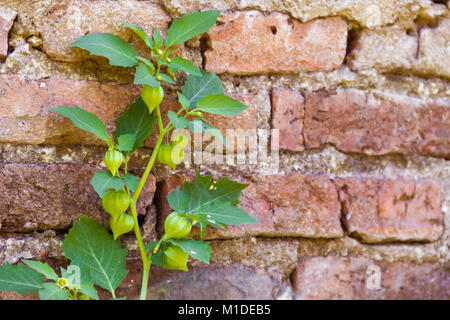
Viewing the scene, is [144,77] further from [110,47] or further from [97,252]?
[97,252]

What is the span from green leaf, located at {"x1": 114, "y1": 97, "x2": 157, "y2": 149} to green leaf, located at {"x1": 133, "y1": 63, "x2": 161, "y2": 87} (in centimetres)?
6

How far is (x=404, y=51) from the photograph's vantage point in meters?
0.72

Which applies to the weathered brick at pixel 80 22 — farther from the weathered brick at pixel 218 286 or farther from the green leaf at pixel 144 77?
the weathered brick at pixel 218 286

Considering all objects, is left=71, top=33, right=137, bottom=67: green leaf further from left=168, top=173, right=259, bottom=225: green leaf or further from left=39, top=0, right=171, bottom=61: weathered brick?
left=168, top=173, right=259, bottom=225: green leaf

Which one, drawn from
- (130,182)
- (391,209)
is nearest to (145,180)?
(130,182)

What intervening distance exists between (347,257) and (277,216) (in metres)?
0.13

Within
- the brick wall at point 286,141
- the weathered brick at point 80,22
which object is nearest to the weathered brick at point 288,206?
the brick wall at point 286,141

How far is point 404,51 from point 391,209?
25 cm

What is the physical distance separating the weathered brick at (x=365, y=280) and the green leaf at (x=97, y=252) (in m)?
0.27

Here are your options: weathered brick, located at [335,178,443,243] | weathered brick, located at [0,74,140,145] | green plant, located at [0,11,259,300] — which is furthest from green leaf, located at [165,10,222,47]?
weathered brick, located at [335,178,443,243]

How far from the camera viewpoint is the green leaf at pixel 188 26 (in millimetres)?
581

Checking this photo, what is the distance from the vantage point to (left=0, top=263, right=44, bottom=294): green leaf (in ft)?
1.71
